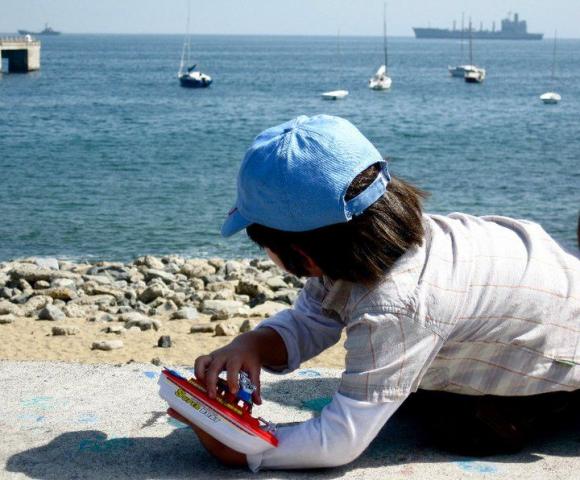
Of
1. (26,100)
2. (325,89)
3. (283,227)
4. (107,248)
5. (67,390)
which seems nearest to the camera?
(283,227)

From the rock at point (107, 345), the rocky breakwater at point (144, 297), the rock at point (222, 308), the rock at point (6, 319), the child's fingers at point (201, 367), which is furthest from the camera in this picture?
the rock at point (222, 308)

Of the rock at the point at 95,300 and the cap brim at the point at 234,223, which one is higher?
the cap brim at the point at 234,223

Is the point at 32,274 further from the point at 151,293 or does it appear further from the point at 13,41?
the point at 13,41

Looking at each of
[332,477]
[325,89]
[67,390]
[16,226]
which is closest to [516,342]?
[332,477]

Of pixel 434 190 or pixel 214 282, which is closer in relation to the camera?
pixel 214 282

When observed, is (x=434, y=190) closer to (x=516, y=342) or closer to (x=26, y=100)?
(x=516, y=342)

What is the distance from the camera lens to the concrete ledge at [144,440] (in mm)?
2775

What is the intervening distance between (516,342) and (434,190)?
18.9m

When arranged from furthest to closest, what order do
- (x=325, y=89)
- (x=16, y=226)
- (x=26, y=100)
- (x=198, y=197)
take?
(x=325, y=89) < (x=26, y=100) < (x=198, y=197) < (x=16, y=226)

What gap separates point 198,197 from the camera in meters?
20.2

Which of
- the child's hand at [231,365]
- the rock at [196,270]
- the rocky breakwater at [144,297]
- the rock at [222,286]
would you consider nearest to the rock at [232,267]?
the rocky breakwater at [144,297]

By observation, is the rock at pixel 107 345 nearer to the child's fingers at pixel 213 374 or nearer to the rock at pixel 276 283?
the child's fingers at pixel 213 374

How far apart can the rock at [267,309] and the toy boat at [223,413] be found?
191 inches

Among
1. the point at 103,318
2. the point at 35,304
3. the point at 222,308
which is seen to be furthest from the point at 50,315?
the point at 222,308
